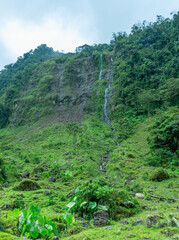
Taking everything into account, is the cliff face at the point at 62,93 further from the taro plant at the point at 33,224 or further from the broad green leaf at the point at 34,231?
the broad green leaf at the point at 34,231

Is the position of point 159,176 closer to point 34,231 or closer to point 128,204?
point 128,204

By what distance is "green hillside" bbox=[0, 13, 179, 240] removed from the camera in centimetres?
407

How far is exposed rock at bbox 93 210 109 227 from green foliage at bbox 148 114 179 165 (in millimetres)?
9602

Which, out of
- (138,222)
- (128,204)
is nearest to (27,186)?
(128,204)

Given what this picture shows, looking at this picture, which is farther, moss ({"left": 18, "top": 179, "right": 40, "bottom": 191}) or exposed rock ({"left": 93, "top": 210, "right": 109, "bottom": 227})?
moss ({"left": 18, "top": 179, "right": 40, "bottom": 191})

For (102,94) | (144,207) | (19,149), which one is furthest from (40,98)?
(144,207)

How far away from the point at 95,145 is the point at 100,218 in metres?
17.0

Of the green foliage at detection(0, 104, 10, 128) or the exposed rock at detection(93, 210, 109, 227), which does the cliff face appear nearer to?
the green foliage at detection(0, 104, 10, 128)

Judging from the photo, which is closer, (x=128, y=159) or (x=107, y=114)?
(x=128, y=159)

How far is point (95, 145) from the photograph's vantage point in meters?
21.4

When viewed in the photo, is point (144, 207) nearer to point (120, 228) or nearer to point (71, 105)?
point (120, 228)

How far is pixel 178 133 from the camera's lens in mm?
13094

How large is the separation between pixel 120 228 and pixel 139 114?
3010 centimetres

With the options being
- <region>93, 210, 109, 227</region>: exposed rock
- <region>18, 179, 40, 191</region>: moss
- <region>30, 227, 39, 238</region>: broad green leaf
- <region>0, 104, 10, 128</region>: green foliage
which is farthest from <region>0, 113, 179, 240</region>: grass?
<region>0, 104, 10, 128</region>: green foliage
